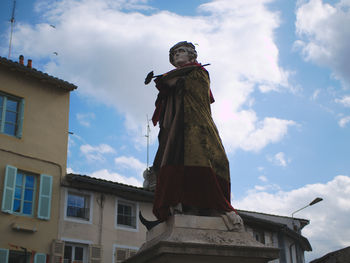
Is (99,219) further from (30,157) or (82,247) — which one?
(30,157)

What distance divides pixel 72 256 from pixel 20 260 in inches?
75.6

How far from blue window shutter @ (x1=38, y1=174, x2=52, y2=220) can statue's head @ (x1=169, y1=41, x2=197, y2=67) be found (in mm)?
11841

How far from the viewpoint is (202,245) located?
19.4 feet

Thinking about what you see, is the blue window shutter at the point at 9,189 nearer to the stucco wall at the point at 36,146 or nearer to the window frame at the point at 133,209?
the stucco wall at the point at 36,146

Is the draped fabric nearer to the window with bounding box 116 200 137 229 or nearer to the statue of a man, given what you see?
the statue of a man

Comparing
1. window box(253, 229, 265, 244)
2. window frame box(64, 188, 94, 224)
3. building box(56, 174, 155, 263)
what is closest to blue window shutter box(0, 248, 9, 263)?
building box(56, 174, 155, 263)

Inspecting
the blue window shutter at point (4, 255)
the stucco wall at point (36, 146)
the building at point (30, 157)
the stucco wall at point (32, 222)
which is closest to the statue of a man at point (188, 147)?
the blue window shutter at point (4, 255)

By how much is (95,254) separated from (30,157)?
14.0 ft

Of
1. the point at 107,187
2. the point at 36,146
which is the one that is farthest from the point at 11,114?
the point at 107,187

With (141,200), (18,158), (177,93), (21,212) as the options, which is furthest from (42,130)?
(177,93)

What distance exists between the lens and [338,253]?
226 inches

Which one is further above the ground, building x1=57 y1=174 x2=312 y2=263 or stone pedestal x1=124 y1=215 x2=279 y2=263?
building x1=57 y1=174 x2=312 y2=263

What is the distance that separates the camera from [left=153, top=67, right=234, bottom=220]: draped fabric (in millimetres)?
6594

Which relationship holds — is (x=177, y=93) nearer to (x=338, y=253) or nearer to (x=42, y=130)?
(x=338, y=253)
